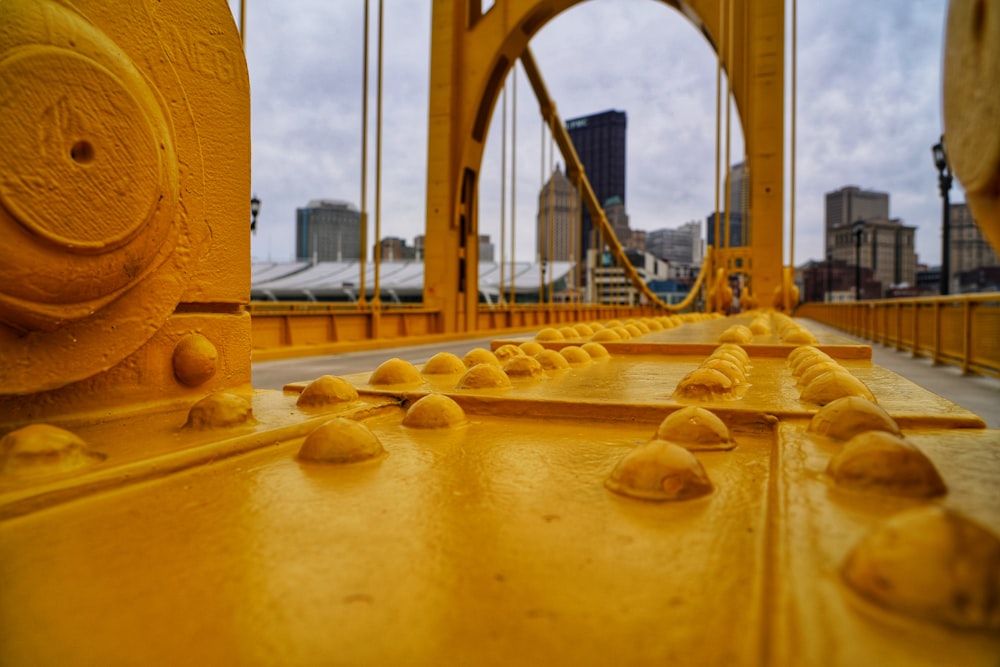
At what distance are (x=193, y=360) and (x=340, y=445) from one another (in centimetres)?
82

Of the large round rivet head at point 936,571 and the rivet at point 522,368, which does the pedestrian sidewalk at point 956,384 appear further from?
the large round rivet head at point 936,571

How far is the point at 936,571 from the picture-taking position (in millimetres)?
657

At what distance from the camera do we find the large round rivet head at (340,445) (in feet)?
4.61

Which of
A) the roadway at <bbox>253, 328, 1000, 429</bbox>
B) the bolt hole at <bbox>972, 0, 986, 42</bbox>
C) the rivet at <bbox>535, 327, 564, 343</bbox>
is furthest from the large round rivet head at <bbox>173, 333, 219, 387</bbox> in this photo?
the roadway at <bbox>253, 328, 1000, 429</bbox>

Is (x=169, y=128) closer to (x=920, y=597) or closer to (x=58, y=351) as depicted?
(x=58, y=351)

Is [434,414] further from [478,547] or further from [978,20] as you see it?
[978,20]

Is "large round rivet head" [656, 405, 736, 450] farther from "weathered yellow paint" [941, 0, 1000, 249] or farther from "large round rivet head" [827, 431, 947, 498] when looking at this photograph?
"weathered yellow paint" [941, 0, 1000, 249]

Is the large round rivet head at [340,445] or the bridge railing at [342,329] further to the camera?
the bridge railing at [342,329]

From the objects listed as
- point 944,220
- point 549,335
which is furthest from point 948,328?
point 549,335

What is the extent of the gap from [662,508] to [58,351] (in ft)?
→ 4.88

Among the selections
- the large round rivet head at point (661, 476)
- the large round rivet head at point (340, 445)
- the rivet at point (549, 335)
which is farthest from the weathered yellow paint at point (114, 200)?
the rivet at point (549, 335)

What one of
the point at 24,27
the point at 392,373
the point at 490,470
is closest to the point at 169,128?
the point at 24,27

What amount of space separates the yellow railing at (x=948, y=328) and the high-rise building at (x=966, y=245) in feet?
47.5

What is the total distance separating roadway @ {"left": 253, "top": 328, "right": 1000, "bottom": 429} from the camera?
17.1 ft
